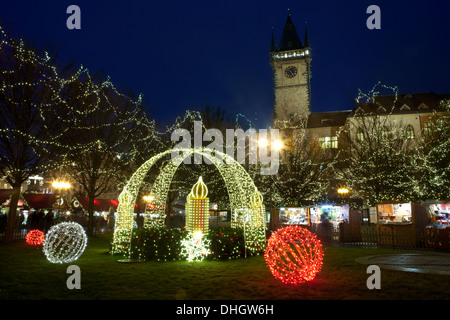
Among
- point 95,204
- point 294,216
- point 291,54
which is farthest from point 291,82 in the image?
point 95,204

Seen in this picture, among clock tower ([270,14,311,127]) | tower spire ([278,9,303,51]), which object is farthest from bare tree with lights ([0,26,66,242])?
tower spire ([278,9,303,51])

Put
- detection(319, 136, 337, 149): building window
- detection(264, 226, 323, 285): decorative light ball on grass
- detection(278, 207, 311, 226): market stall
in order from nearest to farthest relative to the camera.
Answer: detection(264, 226, 323, 285): decorative light ball on grass < detection(278, 207, 311, 226): market stall < detection(319, 136, 337, 149): building window

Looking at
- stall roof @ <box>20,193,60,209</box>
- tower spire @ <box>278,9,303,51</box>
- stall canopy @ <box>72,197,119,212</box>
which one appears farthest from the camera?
tower spire @ <box>278,9,303,51</box>

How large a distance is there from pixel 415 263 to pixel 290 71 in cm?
4727

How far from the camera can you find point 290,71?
2072 inches

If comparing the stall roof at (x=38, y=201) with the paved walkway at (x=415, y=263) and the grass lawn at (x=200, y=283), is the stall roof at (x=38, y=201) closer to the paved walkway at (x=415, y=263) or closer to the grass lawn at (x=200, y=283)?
the grass lawn at (x=200, y=283)

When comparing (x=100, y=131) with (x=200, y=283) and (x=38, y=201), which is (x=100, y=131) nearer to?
(x=38, y=201)

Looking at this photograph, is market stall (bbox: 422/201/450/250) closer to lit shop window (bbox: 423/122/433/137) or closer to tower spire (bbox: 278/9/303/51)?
lit shop window (bbox: 423/122/433/137)

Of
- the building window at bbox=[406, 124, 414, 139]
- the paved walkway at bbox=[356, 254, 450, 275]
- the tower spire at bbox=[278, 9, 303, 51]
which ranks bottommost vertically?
the paved walkway at bbox=[356, 254, 450, 275]

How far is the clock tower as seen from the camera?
5044cm

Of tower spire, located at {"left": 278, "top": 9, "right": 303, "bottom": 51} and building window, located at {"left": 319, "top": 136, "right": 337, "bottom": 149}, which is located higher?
tower spire, located at {"left": 278, "top": 9, "right": 303, "bottom": 51}

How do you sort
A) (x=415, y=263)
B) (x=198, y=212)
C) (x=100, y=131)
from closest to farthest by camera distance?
(x=415, y=263), (x=198, y=212), (x=100, y=131)
